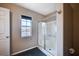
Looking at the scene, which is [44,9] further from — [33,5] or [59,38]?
[59,38]

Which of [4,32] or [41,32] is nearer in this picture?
[4,32]

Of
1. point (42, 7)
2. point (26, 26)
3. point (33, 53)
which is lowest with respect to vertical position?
point (33, 53)

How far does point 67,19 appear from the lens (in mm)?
1251

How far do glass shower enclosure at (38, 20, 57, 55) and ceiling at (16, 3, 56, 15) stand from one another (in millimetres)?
147

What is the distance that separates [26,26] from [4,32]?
0.29m

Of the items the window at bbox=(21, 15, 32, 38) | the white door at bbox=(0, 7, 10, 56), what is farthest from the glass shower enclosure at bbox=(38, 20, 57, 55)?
the white door at bbox=(0, 7, 10, 56)

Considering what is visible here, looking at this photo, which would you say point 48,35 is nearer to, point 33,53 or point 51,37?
point 51,37

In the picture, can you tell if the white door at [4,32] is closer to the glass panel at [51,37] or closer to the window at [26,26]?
the window at [26,26]

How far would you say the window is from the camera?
1237mm

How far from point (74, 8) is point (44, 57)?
77 centimetres

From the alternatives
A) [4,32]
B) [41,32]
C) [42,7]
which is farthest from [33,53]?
[42,7]

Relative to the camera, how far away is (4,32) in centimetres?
120

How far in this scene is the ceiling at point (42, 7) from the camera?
4.01 feet

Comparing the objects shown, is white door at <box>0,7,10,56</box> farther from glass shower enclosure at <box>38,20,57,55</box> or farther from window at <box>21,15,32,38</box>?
glass shower enclosure at <box>38,20,57,55</box>
